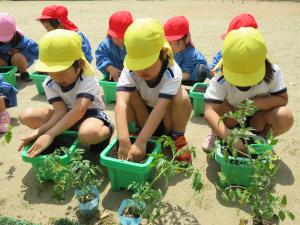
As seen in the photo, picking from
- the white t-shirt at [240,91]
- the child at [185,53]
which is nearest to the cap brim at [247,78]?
the white t-shirt at [240,91]

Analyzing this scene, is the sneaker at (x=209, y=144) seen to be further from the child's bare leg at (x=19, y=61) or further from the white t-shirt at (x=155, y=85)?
the child's bare leg at (x=19, y=61)

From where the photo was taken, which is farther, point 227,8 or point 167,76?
point 227,8

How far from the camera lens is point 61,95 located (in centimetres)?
245

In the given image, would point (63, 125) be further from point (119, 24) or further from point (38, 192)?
point (119, 24)

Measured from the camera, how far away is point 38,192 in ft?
7.27

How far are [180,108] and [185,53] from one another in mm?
1232

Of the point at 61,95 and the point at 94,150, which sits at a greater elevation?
the point at 61,95

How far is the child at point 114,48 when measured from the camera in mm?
3355

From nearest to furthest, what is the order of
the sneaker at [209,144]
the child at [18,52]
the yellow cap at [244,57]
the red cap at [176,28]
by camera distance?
the yellow cap at [244,57] → the sneaker at [209,144] → the red cap at [176,28] → the child at [18,52]

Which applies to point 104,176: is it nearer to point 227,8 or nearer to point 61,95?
point 61,95

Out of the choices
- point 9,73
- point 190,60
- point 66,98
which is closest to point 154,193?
point 66,98

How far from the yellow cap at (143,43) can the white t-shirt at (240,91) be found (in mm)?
463

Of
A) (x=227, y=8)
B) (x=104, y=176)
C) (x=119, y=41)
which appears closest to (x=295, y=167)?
(x=104, y=176)

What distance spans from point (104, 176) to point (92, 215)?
399 millimetres
